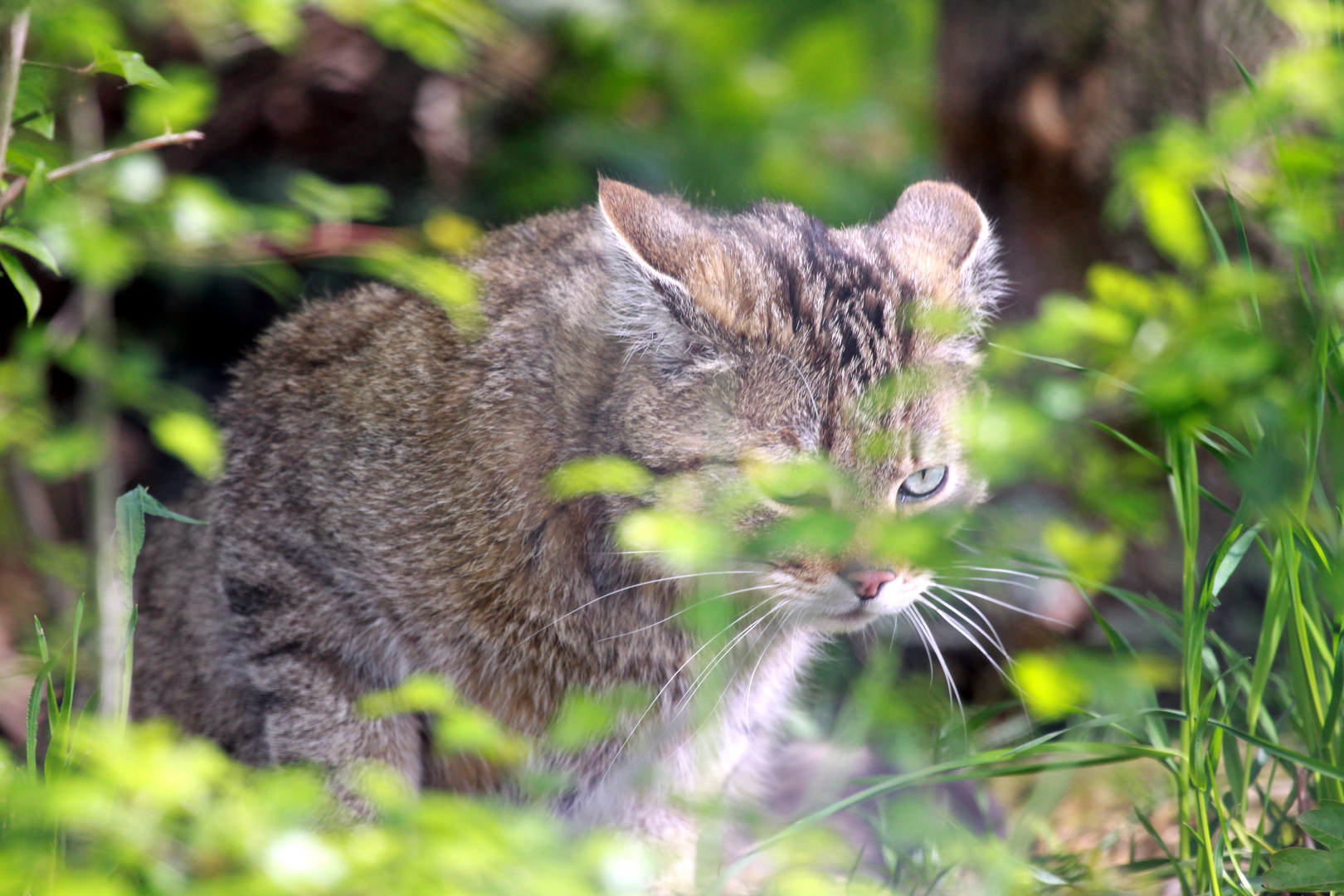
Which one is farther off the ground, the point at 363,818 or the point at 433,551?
the point at 433,551

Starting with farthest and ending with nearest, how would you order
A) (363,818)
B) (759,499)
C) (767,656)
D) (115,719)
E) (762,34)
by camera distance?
1. (762,34)
2. (767,656)
3. (363,818)
4. (759,499)
5. (115,719)

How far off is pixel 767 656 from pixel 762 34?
3888 mm

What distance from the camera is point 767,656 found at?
7.99 feet

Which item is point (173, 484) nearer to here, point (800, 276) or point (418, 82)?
point (418, 82)

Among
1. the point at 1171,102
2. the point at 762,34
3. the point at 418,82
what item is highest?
the point at 762,34

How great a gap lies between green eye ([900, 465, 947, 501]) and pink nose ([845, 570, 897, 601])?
0.21m

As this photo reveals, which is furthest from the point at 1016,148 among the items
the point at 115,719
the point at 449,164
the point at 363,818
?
the point at 115,719

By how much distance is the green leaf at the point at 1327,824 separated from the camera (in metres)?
1.64

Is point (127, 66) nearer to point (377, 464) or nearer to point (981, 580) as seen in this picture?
point (377, 464)

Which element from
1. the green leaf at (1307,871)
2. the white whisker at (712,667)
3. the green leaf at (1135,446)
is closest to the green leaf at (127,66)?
the white whisker at (712,667)

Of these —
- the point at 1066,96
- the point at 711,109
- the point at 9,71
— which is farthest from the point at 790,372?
the point at 711,109

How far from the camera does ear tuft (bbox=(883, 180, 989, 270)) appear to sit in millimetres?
2379

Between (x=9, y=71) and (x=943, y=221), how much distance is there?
1847 millimetres

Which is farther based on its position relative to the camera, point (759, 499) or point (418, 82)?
point (418, 82)
